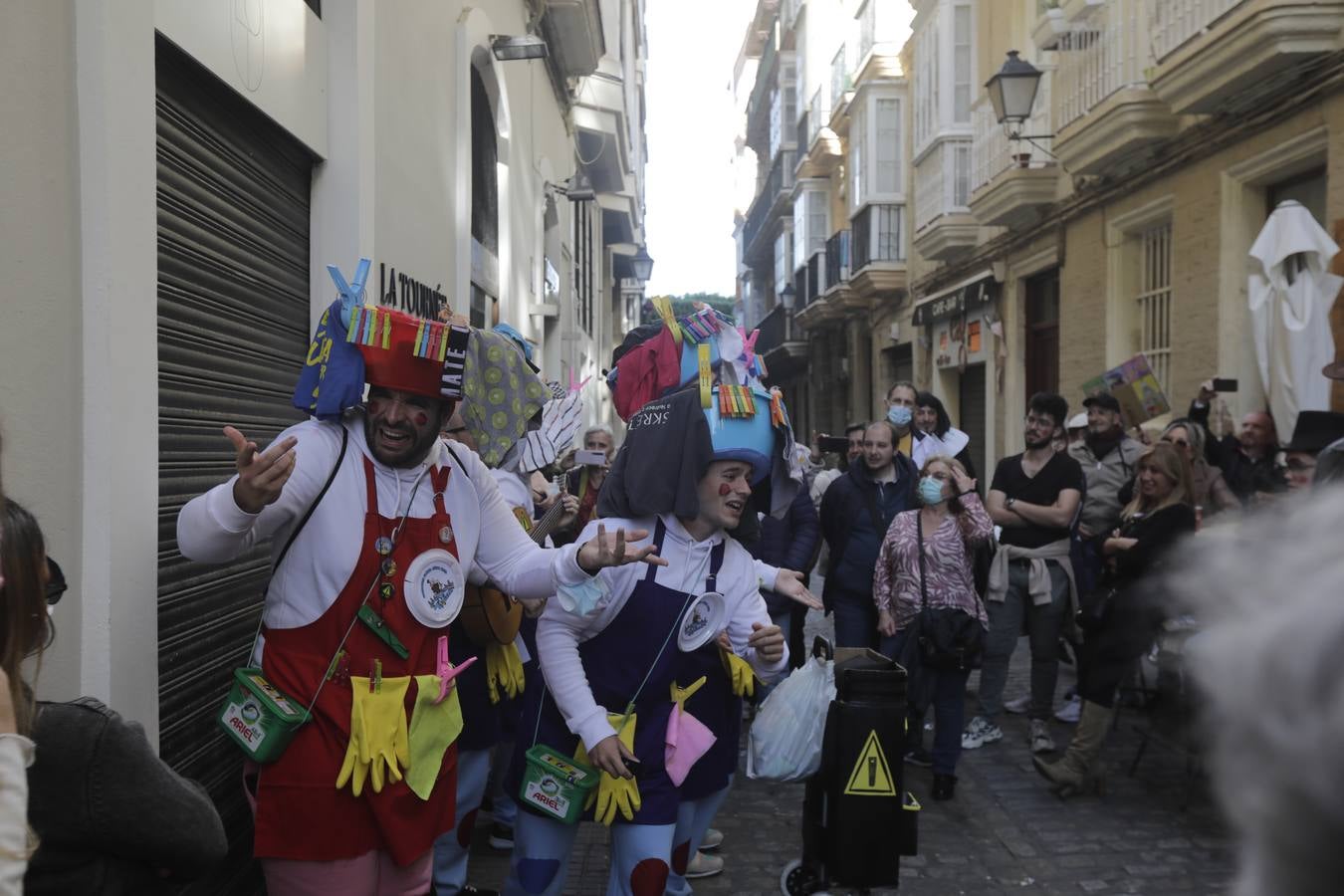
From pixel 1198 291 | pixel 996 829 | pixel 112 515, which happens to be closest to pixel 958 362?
pixel 1198 291

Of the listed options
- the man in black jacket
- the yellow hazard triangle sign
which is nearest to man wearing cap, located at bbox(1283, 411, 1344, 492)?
the man in black jacket

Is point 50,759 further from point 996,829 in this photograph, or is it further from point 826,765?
point 996,829

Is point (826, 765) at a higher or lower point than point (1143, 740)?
higher

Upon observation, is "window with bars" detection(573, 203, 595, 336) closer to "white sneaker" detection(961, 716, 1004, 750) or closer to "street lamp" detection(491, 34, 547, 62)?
"street lamp" detection(491, 34, 547, 62)

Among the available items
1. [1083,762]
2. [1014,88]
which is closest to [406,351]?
[1083,762]

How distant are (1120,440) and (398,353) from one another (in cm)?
576

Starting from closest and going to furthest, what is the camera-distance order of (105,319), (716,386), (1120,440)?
(105,319) < (716,386) < (1120,440)

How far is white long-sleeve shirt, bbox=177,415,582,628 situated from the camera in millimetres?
2799

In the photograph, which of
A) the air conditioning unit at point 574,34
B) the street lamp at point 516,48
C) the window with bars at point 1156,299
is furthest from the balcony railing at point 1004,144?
the street lamp at point 516,48

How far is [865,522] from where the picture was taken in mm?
6488

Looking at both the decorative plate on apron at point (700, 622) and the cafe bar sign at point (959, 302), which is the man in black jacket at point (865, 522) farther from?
the cafe bar sign at point (959, 302)

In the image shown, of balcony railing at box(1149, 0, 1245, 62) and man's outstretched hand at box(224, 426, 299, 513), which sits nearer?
man's outstretched hand at box(224, 426, 299, 513)

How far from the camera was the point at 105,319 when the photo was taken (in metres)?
2.99

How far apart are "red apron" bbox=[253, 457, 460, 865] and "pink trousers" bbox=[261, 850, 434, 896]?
0.09ft
